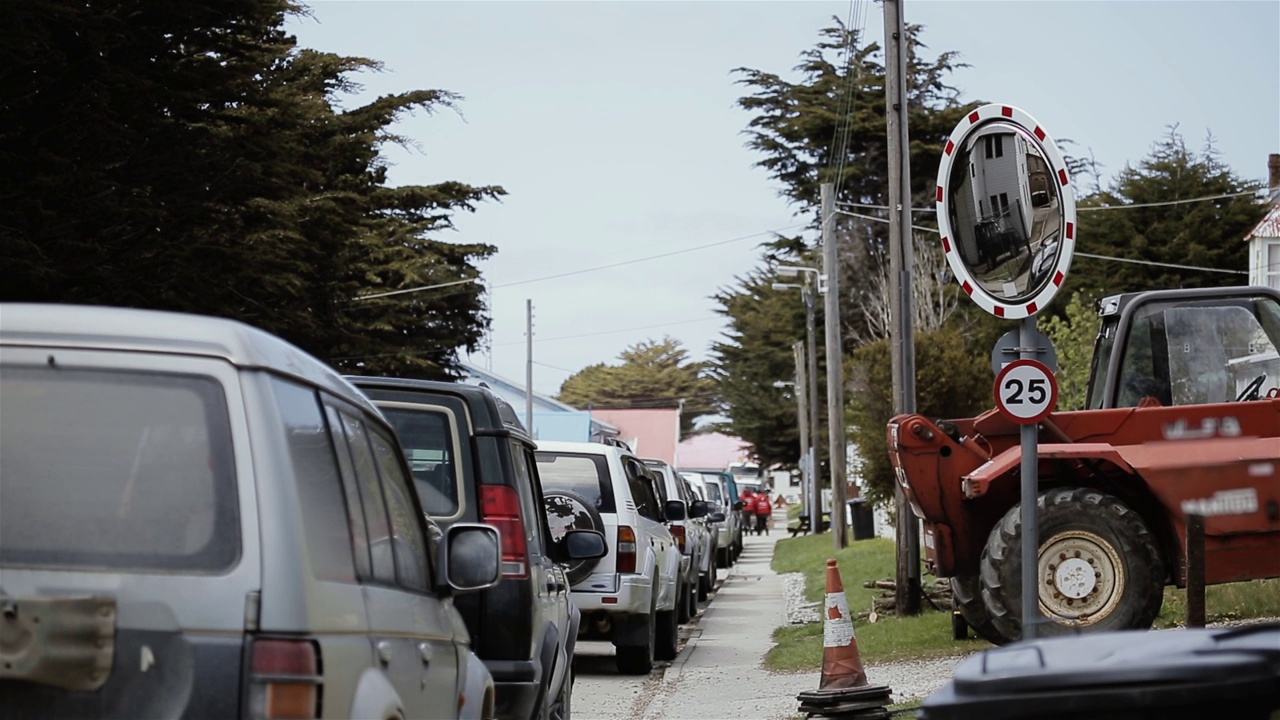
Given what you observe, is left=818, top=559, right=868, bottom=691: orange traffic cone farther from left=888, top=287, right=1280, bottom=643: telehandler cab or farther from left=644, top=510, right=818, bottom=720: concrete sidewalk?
left=888, top=287, right=1280, bottom=643: telehandler cab

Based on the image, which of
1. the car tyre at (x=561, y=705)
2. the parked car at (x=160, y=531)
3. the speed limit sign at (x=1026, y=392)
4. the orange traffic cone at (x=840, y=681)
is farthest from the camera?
the orange traffic cone at (x=840, y=681)

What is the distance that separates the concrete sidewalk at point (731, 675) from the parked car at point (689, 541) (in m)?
0.35

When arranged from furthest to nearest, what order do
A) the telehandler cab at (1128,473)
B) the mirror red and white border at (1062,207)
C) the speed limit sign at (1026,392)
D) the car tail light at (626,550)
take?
1. the car tail light at (626,550)
2. the telehandler cab at (1128,473)
3. the speed limit sign at (1026,392)
4. the mirror red and white border at (1062,207)

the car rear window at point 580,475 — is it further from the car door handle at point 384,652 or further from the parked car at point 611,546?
the car door handle at point 384,652

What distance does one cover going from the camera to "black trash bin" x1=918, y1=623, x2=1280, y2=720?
11.9 feet

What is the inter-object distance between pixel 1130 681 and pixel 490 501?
15.2 ft

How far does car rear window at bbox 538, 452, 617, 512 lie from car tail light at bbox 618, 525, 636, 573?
21 cm

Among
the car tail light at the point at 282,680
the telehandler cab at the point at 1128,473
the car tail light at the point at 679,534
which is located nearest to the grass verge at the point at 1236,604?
the telehandler cab at the point at 1128,473

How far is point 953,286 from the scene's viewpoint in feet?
155

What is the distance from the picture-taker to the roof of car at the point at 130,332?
3812 millimetres

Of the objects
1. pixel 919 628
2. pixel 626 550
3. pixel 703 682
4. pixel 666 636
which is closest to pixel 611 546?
pixel 626 550

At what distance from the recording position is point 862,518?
3719 centimetres

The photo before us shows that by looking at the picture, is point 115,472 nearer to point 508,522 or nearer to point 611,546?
point 508,522

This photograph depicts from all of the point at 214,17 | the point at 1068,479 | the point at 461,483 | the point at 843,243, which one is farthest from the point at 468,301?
the point at 461,483
